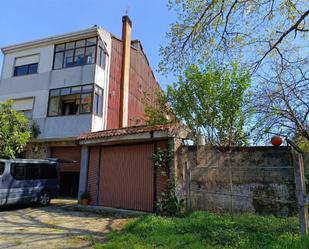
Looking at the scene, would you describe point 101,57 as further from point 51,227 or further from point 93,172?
point 51,227

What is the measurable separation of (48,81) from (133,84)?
6.83m

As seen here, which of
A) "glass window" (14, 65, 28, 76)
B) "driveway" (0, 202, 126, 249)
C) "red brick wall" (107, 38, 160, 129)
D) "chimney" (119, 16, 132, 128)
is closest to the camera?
"driveway" (0, 202, 126, 249)

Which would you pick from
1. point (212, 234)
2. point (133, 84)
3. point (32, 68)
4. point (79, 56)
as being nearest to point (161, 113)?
point (133, 84)

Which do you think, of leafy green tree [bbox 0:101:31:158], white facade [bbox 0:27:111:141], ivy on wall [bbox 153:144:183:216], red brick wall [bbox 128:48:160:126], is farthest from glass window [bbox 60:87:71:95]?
ivy on wall [bbox 153:144:183:216]

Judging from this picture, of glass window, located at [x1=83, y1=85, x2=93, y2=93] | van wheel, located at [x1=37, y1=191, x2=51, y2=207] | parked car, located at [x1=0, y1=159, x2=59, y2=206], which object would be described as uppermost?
glass window, located at [x1=83, y1=85, x2=93, y2=93]

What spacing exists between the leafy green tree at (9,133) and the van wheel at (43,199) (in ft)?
7.46

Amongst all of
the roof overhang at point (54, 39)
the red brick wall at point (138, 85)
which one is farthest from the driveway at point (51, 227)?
the red brick wall at point (138, 85)

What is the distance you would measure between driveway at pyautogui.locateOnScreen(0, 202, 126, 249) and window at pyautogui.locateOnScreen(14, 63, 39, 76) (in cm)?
976

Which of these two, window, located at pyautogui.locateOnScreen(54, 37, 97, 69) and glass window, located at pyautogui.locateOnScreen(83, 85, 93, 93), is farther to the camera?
window, located at pyautogui.locateOnScreen(54, 37, 97, 69)

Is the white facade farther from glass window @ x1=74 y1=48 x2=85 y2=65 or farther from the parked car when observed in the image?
the parked car

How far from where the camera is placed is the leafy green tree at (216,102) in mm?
15352

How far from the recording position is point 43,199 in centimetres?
1314

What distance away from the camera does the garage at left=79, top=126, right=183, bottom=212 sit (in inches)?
430

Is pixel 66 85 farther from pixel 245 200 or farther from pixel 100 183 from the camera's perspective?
pixel 245 200
